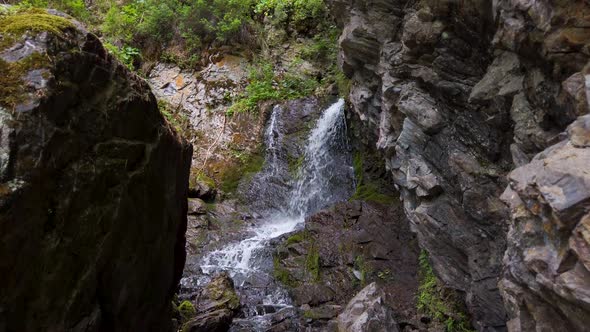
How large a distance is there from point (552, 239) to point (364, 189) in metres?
8.60

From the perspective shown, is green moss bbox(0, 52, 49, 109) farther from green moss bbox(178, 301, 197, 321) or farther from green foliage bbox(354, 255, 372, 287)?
green foliage bbox(354, 255, 372, 287)

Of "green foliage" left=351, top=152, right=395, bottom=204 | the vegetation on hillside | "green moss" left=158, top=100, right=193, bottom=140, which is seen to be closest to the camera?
"green foliage" left=351, top=152, right=395, bottom=204

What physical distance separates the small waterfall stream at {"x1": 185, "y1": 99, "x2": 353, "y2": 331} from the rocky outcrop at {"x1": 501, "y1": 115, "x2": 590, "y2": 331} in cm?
555

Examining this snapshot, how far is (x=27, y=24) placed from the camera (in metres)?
4.29

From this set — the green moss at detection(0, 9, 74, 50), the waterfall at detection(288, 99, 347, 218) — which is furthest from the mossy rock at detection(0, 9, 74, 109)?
the waterfall at detection(288, 99, 347, 218)

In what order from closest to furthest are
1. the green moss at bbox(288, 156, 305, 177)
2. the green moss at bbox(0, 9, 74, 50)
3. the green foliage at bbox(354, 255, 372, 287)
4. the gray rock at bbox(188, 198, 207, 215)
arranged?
the green moss at bbox(0, 9, 74, 50) < the green foliage at bbox(354, 255, 372, 287) < the gray rock at bbox(188, 198, 207, 215) < the green moss at bbox(288, 156, 305, 177)

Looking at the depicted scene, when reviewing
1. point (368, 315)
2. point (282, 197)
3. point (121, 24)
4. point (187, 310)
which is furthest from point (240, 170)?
point (121, 24)

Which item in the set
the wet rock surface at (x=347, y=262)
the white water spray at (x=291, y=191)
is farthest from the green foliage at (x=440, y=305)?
the white water spray at (x=291, y=191)

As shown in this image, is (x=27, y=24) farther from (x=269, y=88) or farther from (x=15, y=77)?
(x=269, y=88)

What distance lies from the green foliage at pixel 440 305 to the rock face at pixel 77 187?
487 cm

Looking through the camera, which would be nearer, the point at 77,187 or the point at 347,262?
the point at 77,187

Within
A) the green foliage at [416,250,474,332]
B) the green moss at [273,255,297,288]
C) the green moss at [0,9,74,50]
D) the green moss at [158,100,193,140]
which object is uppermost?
the green moss at [158,100,193,140]

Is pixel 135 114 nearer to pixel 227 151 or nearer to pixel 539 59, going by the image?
pixel 539 59

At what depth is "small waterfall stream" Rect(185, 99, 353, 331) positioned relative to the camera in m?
9.77
